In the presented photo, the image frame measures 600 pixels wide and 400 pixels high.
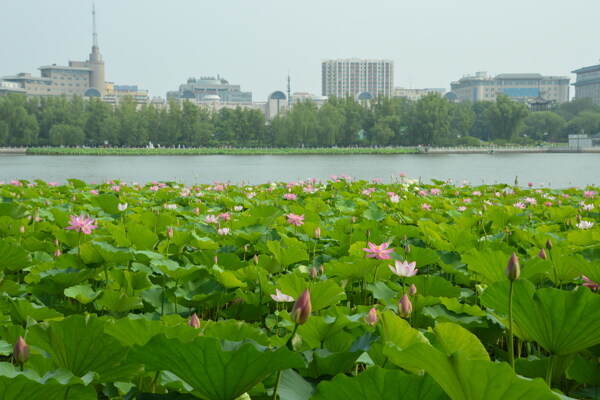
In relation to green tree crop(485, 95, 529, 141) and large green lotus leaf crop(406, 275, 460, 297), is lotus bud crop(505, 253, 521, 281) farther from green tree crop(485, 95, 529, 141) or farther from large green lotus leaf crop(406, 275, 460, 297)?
green tree crop(485, 95, 529, 141)

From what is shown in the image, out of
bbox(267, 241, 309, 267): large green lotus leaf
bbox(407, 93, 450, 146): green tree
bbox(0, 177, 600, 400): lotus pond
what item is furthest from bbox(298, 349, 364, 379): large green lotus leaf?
bbox(407, 93, 450, 146): green tree

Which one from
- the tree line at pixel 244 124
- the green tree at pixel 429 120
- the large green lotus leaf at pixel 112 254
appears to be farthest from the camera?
the green tree at pixel 429 120

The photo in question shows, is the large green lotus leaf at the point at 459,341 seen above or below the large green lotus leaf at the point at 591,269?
below

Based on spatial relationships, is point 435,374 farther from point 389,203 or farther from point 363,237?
point 389,203

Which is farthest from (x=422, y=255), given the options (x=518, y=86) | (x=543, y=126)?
(x=518, y=86)

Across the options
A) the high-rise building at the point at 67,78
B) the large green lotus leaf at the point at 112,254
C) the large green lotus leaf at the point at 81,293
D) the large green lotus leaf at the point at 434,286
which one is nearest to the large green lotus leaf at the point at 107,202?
the large green lotus leaf at the point at 112,254

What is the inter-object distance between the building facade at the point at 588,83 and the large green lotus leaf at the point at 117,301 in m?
108

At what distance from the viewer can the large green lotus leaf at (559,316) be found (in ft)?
3.07

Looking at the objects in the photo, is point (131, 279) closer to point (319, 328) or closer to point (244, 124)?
point (319, 328)

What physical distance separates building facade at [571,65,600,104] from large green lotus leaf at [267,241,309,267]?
107 meters

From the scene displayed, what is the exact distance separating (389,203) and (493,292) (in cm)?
304

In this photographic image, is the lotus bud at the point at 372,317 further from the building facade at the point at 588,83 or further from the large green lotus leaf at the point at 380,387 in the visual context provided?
the building facade at the point at 588,83

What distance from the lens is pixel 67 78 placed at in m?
105

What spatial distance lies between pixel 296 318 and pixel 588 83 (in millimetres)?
112498
